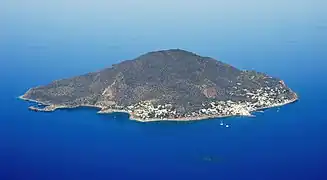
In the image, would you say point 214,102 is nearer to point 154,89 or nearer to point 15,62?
point 154,89

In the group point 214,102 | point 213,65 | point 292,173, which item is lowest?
point 292,173

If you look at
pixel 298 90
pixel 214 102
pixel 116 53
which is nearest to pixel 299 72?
pixel 298 90

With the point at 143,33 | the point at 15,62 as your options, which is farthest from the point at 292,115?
the point at 143,33

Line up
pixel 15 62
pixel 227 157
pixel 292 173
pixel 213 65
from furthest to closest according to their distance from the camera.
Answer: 1. pixel 15 62
2. pixel 213 65
3. pixel 227 157
4. pixel 292 173

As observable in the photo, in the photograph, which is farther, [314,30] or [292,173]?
[314,30]

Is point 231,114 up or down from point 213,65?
down

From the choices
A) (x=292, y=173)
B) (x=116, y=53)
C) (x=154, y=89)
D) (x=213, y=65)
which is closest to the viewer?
(x=292, y=173)
